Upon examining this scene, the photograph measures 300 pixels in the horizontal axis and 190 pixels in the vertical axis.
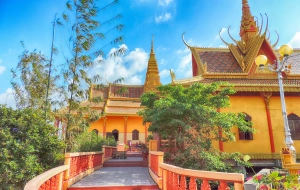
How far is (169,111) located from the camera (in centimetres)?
714

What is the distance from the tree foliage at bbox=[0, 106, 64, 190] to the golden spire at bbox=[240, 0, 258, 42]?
47.0 ft

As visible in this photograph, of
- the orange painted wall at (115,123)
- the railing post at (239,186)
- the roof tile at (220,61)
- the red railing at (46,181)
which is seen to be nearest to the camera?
the railing post at (239,186)

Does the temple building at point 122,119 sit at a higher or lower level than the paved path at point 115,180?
higher

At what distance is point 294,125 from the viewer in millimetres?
10648

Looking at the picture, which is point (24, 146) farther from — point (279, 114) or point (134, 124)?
point (134, 124)

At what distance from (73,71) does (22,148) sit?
2759 mm

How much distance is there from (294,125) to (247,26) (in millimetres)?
8114

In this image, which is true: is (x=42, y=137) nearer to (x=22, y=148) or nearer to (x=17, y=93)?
(x=22, y=148)

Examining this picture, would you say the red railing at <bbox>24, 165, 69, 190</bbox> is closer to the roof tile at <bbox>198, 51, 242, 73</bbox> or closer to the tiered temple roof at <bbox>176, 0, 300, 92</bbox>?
the tiered temple roof at <bbox>176, 0, 300, 92</bbox>

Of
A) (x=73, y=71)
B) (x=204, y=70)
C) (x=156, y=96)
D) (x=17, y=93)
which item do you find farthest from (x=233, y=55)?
(x=17, y=93)

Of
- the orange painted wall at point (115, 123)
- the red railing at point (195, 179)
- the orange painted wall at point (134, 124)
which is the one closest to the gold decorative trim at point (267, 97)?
the red railing at point (195, 179)

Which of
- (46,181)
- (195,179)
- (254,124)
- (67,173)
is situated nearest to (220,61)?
(254,124)

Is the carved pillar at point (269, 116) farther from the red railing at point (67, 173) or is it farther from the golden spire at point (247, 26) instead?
the red railing at point (67, 173)

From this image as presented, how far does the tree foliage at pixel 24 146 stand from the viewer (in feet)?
16.1
